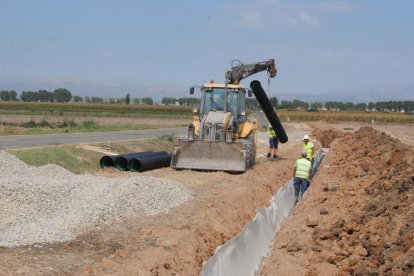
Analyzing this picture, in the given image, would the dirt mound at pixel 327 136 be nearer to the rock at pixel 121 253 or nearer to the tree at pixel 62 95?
the rock at pixel 121 253

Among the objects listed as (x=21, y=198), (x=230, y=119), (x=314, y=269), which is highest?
(x=230, y=119)

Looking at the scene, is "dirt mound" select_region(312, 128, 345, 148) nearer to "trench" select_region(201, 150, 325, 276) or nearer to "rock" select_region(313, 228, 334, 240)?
"trench" select_region(201, 150, 325, 276)

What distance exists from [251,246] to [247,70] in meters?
12.5

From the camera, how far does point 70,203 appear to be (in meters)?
10.8

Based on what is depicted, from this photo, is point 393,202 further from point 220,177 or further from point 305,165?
point 220,177

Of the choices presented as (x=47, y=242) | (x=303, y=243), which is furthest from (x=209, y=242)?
(x=47, y=242)

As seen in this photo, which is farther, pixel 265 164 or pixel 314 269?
pixel 265 164

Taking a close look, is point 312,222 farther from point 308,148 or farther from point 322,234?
point 308,148

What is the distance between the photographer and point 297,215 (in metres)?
12.1

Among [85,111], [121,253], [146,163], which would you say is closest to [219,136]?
[146,163]

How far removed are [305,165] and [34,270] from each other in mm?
8032

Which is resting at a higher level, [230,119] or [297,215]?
[230,119]

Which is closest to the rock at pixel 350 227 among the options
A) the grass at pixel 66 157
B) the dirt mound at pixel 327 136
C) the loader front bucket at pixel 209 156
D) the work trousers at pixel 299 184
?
the work trousers at pixel 299 184

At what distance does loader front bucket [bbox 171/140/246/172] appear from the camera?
17.2 m
